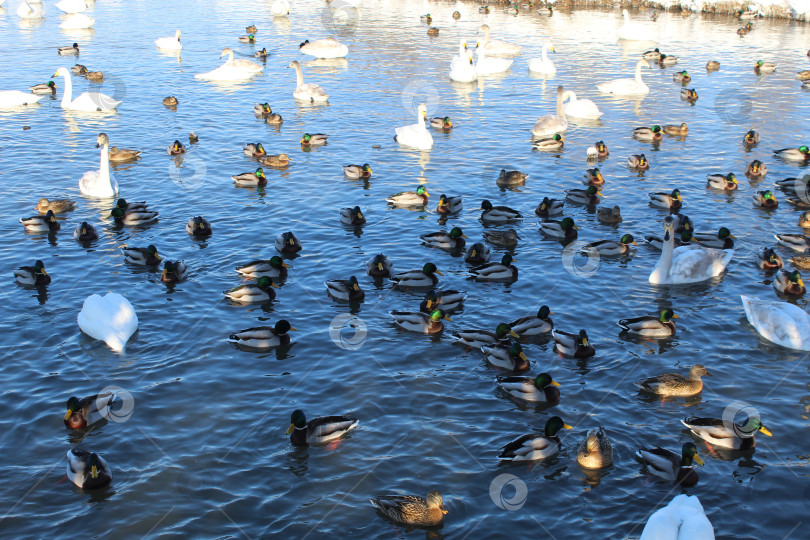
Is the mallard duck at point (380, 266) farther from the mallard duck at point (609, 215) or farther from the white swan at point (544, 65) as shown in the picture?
the white swan at point (544, 65)

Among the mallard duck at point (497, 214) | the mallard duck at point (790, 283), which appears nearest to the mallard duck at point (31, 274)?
the mallard duck at point (497, 214)

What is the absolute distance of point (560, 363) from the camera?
17891 millimetres

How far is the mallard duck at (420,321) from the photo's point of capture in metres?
19.0

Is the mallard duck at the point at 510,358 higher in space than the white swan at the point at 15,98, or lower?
lower

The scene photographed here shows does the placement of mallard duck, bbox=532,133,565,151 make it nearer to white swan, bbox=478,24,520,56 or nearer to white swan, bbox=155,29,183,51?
white swan, bbox=478,24,520,56

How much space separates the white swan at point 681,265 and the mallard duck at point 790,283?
1638mm

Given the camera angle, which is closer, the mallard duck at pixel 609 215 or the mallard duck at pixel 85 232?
the mallard duck at pixel 85 232

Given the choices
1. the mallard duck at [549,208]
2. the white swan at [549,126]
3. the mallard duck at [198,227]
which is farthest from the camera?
the white swan at [549,126]

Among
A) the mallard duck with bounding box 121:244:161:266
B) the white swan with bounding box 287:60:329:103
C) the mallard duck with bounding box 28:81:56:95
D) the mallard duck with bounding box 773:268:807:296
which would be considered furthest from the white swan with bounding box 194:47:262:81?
the mallard duck with bounding box 773:268:807:296

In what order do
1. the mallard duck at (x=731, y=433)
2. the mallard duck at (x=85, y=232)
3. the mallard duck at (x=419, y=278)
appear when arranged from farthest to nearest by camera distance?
the mallard duck at (x=85, y=232), the mallard duck at (x=419, y=278), the mallard duck at (x=731, y=433)

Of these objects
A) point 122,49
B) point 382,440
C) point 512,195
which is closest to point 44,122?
point 122,49

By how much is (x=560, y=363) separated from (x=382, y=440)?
15.9 feet

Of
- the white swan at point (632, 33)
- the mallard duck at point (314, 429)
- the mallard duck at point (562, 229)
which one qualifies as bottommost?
the mallard duck at point (314, 429)

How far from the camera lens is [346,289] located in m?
20.3
